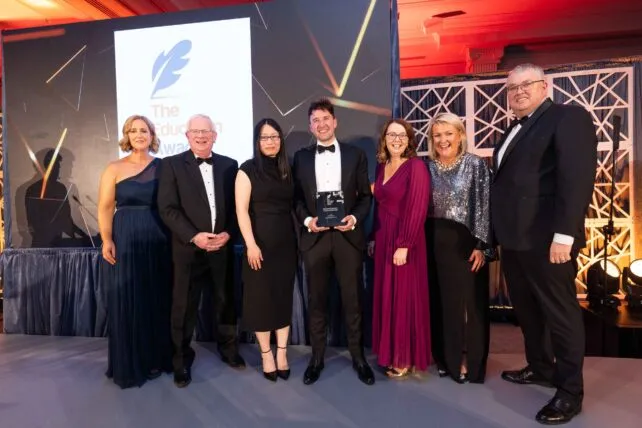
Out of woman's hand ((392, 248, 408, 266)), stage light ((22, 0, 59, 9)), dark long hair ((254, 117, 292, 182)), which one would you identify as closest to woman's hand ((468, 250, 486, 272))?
woman's hand ((392, 248, 408, 266))

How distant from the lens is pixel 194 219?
2.54m

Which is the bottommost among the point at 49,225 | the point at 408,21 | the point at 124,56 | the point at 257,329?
the point at 257,329

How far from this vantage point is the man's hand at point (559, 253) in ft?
6.38

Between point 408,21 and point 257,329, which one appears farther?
point 408,21

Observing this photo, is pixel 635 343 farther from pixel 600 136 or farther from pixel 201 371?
pixel 201 371

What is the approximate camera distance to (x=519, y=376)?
247cm

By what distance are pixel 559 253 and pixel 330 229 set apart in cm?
118

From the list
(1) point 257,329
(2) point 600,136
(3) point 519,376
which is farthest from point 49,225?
(2) point 600,136

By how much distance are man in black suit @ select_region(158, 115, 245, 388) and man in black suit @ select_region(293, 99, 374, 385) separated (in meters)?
0.49

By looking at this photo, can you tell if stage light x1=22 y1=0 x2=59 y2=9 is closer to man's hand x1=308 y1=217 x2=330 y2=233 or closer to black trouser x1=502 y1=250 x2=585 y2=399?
man's hand x1=308 y1=217 x2=330 y2=233

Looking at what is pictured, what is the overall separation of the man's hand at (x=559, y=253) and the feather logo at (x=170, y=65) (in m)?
3.01

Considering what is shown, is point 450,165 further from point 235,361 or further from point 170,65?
point 170,65

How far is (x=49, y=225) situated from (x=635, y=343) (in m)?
4.85

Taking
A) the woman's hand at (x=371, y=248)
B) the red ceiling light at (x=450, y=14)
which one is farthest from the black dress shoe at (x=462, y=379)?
the red ceiling light at (x=450, y=14)
